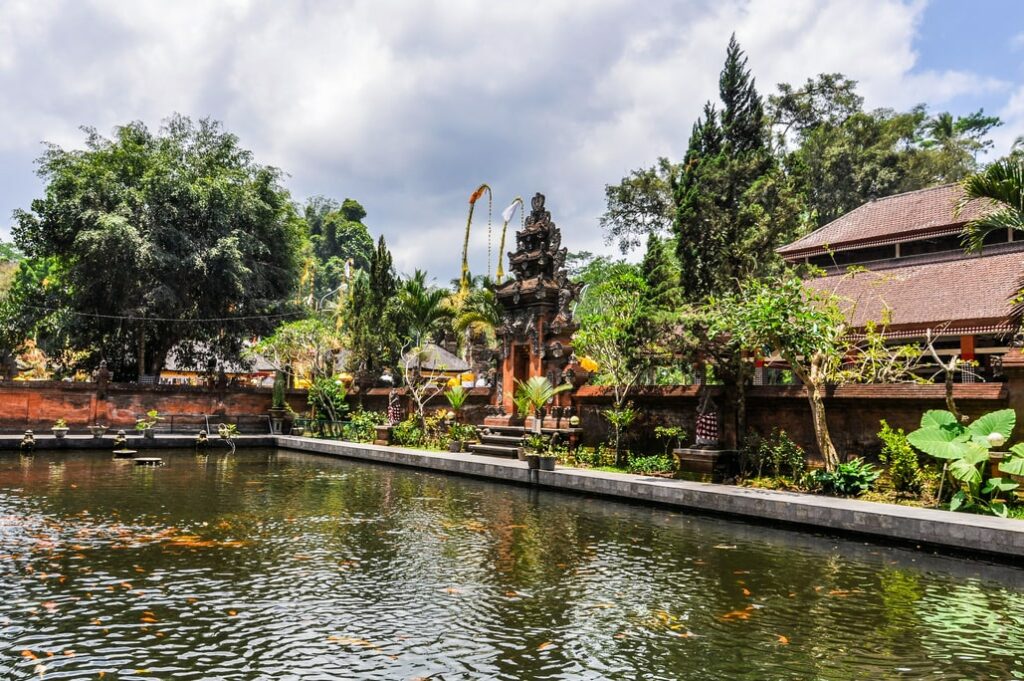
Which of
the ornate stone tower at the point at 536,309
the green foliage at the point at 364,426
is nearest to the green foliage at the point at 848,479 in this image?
the ornate stone tower at the point at 536,309

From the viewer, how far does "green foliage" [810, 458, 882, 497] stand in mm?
12422

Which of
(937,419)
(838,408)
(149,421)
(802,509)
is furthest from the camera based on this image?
(149,421)

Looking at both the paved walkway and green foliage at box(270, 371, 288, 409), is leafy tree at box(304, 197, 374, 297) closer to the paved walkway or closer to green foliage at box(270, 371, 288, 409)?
green foliage at box(270, 371, 288, 409)

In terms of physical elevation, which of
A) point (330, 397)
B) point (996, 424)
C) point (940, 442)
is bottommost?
point (940, 442)

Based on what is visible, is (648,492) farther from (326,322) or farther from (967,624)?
(326,322)

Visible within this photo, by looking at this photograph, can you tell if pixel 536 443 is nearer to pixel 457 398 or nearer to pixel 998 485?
pixel 457 398

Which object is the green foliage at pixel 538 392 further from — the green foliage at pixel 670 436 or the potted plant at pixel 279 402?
the potted plant at pixel 279 402

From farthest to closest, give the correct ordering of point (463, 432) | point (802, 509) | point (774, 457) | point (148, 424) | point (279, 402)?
point (279, 402)
point (148, 424)
point (463, 432)
point (774, 457)
point (802, 509)

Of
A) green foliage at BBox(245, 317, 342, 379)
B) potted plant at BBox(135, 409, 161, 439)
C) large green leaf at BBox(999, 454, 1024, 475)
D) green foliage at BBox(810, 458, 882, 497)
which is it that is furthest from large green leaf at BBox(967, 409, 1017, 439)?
green foliage at BBox(245, 317, 342, 379)

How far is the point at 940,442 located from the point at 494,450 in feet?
38.3

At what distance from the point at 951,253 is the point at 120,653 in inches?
932

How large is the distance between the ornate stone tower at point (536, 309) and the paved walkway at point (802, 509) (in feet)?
17.0

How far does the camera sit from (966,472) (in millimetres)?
10742

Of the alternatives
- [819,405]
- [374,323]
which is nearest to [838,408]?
[819,405]
